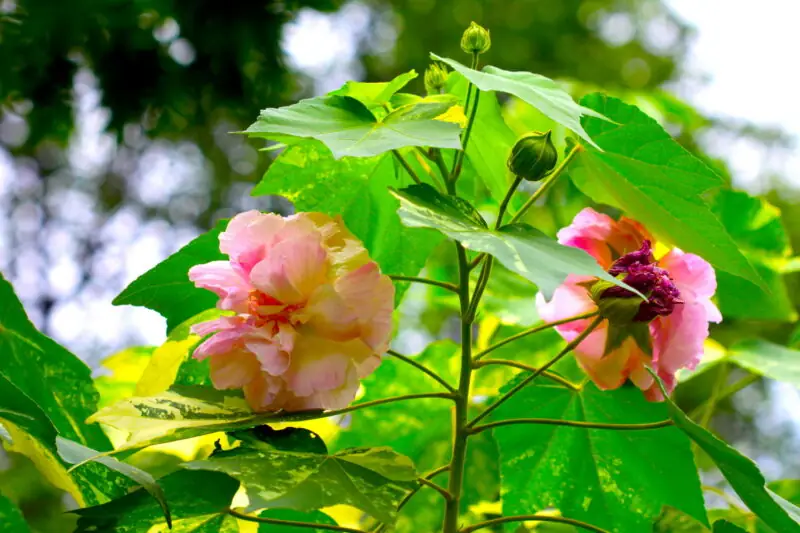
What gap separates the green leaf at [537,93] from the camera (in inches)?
16.7

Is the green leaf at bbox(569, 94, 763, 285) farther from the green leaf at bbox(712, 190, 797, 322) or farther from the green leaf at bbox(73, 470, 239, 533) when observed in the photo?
the green leaf at bbox(712, 190, 797, 322)

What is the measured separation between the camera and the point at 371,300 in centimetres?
43

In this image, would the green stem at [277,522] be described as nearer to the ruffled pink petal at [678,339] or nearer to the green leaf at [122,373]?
the ruffled pink petal at [678,339]

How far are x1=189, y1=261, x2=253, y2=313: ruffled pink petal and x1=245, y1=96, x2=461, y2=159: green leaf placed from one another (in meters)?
0.07

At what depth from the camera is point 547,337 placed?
825mm

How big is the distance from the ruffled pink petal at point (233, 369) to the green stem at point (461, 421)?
4.4 inches

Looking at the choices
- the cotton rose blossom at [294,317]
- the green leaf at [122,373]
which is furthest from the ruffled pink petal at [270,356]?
the green leaf at [122,373]

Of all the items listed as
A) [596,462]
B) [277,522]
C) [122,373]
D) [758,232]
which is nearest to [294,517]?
[277,522]

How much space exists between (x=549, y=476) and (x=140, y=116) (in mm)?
797

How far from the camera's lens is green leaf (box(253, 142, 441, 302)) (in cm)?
53

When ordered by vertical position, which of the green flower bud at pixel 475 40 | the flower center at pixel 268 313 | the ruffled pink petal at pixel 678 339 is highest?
the green flower bud at pixel 475 40

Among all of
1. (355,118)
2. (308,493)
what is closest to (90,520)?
(308,493)

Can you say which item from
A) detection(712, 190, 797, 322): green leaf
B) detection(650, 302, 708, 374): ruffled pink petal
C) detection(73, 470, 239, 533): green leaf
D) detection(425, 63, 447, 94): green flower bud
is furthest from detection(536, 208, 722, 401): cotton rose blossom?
detection(712, 190, 797, 322): green leaf

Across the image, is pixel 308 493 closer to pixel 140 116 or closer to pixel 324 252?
pixel 324 252
